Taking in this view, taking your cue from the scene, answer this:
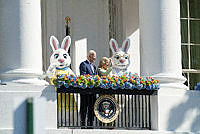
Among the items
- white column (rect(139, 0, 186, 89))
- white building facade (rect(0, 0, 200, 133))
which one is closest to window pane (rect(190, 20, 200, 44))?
white building facade (rect(0, 0, 200, 133))

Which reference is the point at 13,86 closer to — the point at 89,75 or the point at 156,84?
the point at 89,75

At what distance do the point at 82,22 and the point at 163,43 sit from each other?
4.98m

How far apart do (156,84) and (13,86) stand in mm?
3267

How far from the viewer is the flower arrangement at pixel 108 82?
39.1 ft

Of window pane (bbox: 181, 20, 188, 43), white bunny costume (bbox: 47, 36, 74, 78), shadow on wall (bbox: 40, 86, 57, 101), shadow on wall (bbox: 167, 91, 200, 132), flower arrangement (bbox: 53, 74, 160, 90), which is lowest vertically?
shadow on wall (bbox: 167, 91, 200, 132)

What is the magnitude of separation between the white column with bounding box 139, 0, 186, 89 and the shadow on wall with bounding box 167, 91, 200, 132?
0.41 meters

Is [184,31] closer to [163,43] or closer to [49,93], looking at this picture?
[163,43]

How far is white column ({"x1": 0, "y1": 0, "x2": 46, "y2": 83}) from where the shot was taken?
1212 cm

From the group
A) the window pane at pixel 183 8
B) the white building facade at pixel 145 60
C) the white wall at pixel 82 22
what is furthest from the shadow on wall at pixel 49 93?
the window pane at pixel 183 8

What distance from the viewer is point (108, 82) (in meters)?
12.1

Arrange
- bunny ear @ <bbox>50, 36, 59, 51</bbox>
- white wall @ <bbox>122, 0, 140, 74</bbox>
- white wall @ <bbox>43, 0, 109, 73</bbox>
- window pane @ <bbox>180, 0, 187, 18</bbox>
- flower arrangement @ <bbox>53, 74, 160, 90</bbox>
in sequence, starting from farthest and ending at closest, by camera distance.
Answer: window pane @ <bbox>180, 0, 187, 18</bbox>, white wall @ <bbox>122, 0, 140, 74</bbox>, white wall @ <bbox>43, 0, 109, 73</bbox>, bunny ear @ <bbox>50, 36, 59, 51</bbox>, flower arrangement @ <bbox>53, 74, 160, 90</bbox>

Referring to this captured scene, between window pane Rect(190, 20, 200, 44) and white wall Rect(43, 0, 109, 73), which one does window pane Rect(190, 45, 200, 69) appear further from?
white wall Rect(43, 0, 109, 73)

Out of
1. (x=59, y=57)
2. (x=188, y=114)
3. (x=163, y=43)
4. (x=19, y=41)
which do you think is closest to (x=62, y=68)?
(x=59, y=57)

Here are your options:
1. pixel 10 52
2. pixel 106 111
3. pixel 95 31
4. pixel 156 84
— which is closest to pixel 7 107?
pixel 10 52
